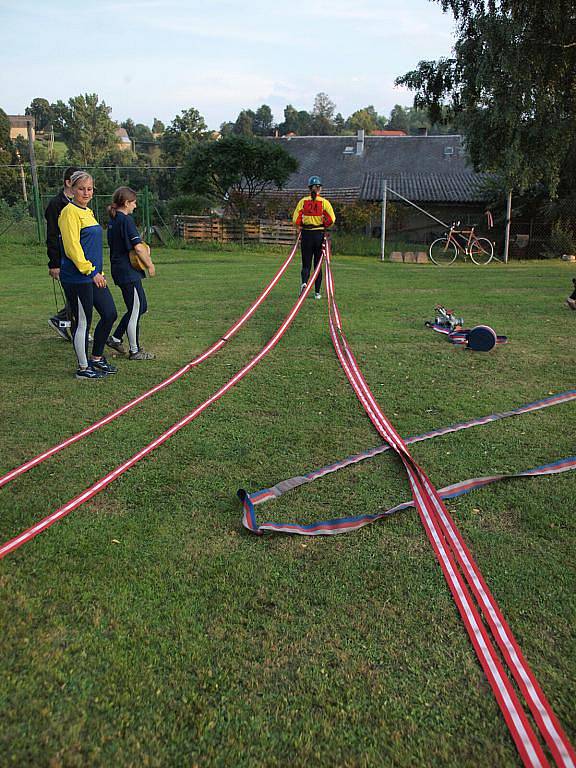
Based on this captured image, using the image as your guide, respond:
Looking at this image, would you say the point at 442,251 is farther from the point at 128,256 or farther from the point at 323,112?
the point at 323,112

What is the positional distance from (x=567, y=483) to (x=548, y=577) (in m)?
1.17

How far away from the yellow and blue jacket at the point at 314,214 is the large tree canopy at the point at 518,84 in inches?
513

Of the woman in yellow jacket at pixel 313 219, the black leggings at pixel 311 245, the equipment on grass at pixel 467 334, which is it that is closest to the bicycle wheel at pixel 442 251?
the black leggings at pixel 311 245

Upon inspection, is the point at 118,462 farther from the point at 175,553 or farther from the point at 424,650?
the point at 424,650

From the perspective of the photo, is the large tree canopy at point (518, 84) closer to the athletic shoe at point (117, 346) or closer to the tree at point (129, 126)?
the athletic shoe at point (117, 346)

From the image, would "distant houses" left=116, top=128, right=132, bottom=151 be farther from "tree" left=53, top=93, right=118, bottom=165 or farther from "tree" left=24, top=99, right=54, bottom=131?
"tree" left=24, top=99, right=54, bottom=131

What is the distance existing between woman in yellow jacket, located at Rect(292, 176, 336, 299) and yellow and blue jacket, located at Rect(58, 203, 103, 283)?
4.69 meters

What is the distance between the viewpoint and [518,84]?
2047 cm

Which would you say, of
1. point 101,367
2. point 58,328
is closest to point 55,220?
point 58,328

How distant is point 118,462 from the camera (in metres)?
4.50

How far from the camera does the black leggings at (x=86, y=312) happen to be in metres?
6.60

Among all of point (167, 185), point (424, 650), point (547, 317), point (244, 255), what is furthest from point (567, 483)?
point (167, 185)

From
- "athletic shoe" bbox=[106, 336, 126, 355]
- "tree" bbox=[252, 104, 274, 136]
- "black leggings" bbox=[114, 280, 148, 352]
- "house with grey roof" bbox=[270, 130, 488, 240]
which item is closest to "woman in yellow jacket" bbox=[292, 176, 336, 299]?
"black leggings" bbox=[114, 280, 148, 352]

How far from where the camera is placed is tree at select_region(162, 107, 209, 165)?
6994 cm
